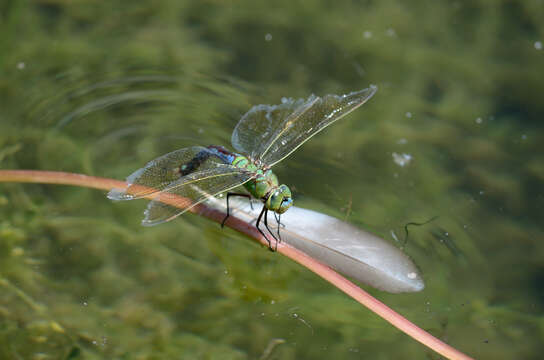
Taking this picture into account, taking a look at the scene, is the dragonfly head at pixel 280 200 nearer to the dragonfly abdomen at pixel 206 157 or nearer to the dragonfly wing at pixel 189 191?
the dragonfly wing at pixel 189 191

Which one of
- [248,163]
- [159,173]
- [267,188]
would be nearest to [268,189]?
[267,188]

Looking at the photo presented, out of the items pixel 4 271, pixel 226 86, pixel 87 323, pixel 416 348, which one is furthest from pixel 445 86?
pixel 4 271

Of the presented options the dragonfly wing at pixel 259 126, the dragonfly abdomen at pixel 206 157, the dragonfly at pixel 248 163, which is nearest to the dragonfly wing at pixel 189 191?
the dragonfly at pixel 248 163

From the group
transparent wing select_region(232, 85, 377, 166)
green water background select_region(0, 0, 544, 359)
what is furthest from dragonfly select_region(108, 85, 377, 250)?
green water background select_region(0, 0, 544, 359)

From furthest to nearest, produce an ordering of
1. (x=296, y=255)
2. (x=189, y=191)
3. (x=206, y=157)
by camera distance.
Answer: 1. (x=206, y=157)
2. (x=189, y=191)
3. (x=296, y=255)

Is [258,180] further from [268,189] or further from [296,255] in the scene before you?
[296,255]

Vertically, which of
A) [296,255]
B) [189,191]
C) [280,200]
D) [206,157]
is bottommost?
[296,255]
